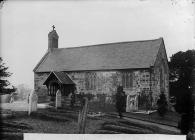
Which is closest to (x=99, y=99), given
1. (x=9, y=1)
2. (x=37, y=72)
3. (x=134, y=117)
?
(x=134, y=117)

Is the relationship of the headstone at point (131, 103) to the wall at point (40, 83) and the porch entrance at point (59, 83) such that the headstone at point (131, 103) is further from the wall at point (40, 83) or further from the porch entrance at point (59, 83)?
the wall at point (40, 83)

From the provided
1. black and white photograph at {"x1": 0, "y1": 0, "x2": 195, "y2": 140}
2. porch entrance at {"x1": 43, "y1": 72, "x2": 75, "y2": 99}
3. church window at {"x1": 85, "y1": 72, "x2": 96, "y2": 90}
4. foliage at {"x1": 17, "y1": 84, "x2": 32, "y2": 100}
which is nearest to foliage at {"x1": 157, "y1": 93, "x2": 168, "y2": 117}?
black and white photograph at {"x1": 0, "y1": 0, "x2": 195, "y2": 140}

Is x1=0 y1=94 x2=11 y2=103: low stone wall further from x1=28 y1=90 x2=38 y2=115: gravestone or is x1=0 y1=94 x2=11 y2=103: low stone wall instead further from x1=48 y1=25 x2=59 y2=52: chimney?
x1=48 y1=25 x2=59 y2=52: chimney

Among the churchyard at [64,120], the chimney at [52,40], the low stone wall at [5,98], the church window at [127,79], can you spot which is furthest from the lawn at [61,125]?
the chimney at [52,40]

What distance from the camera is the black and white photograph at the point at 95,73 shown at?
3.54 meters

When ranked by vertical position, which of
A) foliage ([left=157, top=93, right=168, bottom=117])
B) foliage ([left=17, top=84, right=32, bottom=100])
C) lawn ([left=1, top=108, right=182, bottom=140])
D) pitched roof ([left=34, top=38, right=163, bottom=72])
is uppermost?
pitched roof ([left=34, top=38, right=163, bottom=72])

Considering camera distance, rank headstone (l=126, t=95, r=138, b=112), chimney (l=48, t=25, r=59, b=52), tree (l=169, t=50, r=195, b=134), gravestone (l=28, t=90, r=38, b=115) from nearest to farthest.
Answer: tree (l=169, t=50, r=195, b=134) < headstone (l=126, t=95, r=138, b=112) < chimney (l=48, t=25, r=59, b=52) < gravestone (l=28, t=90, r=38, b=115)

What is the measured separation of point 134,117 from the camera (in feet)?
11.9

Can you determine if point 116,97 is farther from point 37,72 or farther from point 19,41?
point 19,41

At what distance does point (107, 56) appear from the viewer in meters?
3.75

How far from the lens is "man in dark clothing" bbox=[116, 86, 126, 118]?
→ 3.63 m

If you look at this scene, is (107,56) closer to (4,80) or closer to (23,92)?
(23,92)

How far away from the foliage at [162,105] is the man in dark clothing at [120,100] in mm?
487

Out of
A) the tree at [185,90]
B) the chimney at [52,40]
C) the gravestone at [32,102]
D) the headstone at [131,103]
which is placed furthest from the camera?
the gravestone at [32,102]
